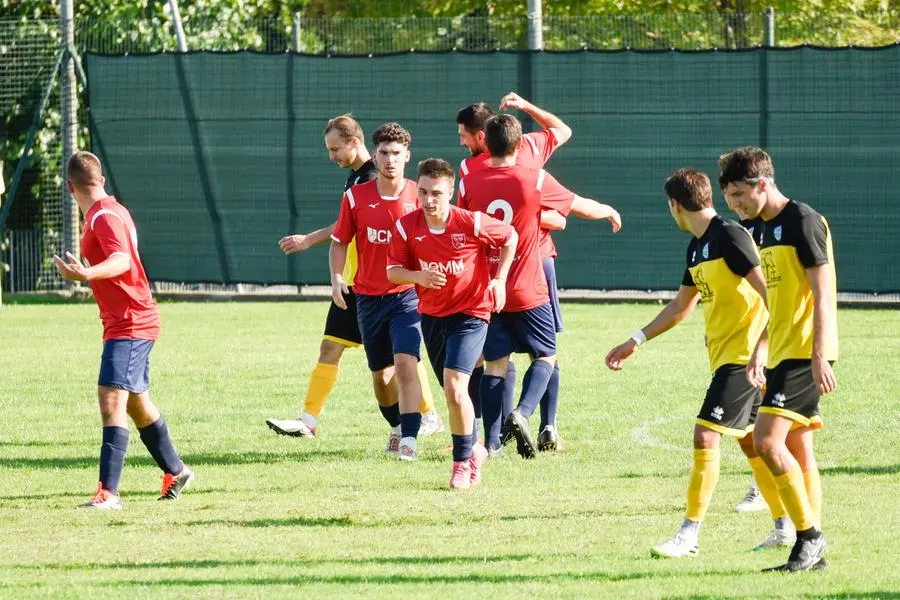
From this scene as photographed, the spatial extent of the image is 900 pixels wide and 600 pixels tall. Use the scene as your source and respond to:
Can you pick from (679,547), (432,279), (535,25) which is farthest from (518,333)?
(535,25)

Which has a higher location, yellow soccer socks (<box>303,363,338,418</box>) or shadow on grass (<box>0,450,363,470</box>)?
yellow soccer socks (<box>303,363,338,418</box>)

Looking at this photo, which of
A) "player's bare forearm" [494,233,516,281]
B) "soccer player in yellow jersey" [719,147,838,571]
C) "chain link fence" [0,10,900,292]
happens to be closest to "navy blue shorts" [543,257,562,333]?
"player's bare forearm" [494,233,516,281]

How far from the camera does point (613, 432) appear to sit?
10.1 meters

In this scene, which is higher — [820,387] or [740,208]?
[740,208]

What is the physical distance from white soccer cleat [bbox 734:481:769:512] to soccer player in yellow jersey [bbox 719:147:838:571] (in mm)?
1151

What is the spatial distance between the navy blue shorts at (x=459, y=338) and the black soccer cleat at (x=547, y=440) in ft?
3.65

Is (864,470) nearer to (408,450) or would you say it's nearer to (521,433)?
(521,433)

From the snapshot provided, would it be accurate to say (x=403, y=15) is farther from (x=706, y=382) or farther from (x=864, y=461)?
(x=864, y=461)

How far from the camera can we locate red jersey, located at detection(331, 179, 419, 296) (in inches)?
377

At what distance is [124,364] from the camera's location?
7.93m

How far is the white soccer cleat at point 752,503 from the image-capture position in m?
7.64

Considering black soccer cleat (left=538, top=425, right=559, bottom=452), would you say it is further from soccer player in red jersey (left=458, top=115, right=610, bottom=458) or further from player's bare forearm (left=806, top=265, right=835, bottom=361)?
player's bare forearm (left=806, top=265, right=835, bottom=361)

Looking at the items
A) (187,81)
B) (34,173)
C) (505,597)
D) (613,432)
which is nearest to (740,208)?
(505,597)

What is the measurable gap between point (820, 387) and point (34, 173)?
53.8 feet
